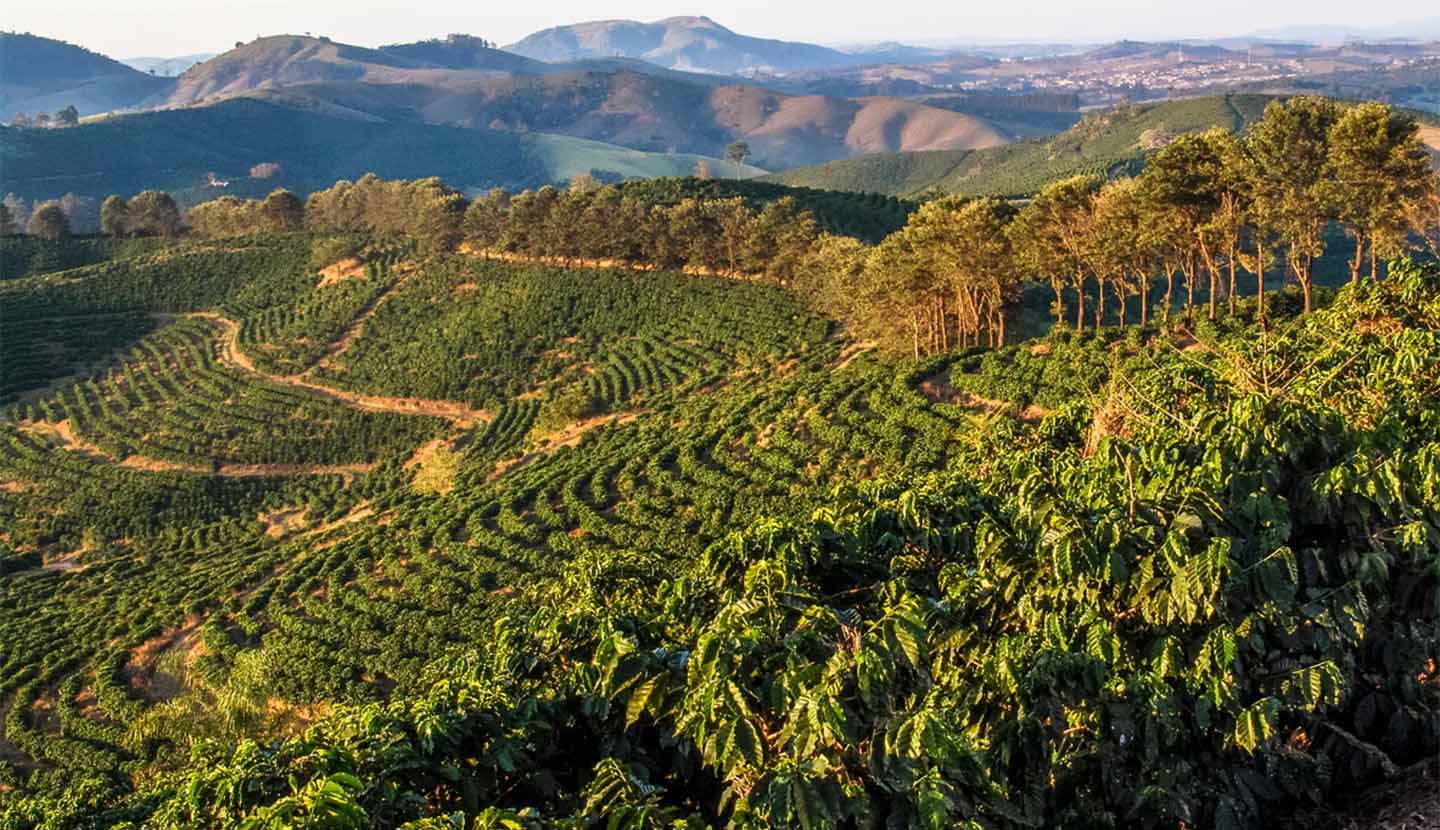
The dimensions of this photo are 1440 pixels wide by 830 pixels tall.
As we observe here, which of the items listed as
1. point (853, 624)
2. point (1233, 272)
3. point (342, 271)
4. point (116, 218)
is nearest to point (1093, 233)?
point (1233, 272)

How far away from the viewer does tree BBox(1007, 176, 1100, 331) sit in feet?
125

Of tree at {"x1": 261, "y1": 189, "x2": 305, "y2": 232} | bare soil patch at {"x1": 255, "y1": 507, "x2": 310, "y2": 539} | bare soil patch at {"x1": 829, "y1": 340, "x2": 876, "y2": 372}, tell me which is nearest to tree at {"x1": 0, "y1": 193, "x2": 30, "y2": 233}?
tree at {"x1": 261, "y1": 189, "x2": 305, "y2": 232}

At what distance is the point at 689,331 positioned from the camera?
56.8 meters

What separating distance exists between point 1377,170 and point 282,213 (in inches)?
3308

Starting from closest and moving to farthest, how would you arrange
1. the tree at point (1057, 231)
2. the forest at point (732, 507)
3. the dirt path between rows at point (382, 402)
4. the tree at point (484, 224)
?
the forest at point (732, 507), the tree at point (1057, 231), the dirt path between rows at point (382, 402), the tree at point (484, 224)

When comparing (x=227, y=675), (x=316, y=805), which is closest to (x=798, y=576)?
(x=316, y=805)

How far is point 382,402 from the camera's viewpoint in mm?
56781

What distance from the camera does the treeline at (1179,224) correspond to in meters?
30.9

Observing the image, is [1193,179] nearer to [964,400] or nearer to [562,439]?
[964,400]

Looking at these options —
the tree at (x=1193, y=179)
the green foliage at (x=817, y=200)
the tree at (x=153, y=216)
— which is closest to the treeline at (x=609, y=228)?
the green foliage at (x=817, y=200)

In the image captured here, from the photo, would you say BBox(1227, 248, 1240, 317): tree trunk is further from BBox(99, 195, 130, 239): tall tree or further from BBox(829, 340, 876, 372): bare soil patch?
BBox(99, 195, 130, 239): tall tree

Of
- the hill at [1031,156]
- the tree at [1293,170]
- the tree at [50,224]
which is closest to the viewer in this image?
the tree at [1293,170]

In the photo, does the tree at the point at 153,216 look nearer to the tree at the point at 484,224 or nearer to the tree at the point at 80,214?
the tree at the point at 484,224

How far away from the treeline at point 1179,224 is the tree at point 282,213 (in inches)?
2398
